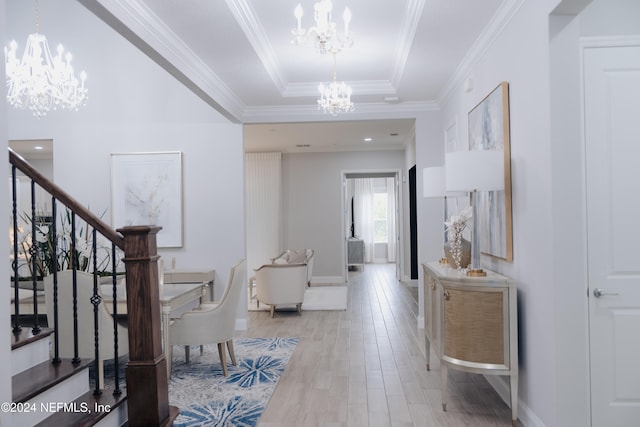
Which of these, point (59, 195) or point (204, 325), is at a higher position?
point (59, 195)

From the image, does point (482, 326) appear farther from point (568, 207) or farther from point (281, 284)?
point (281, 284)

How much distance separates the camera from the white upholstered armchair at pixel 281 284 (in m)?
6.52

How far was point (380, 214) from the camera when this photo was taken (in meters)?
14.3

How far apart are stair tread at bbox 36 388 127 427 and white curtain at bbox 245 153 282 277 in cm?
696

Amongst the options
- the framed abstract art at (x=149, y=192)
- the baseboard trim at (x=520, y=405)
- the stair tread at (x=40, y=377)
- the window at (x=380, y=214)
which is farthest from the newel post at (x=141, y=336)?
the window at (x=380, y=214)

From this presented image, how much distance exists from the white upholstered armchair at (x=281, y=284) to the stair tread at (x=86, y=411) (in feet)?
12.8

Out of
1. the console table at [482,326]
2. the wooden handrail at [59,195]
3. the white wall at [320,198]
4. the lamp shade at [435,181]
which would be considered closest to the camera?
the wooden handrail at [59,195]

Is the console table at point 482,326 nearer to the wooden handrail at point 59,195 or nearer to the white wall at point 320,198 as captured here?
the wooden handrail at point 59,195

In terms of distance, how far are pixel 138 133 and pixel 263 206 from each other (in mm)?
3911

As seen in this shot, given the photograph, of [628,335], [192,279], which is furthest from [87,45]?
[628,335]

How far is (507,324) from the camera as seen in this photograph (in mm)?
2930

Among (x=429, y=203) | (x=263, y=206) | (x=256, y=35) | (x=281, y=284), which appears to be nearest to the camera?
(x=256, y=35)

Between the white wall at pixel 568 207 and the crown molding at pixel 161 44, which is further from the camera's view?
the crown molding at pixel 161 44

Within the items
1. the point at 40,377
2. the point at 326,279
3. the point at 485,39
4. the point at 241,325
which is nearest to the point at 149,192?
the point at 241,325
